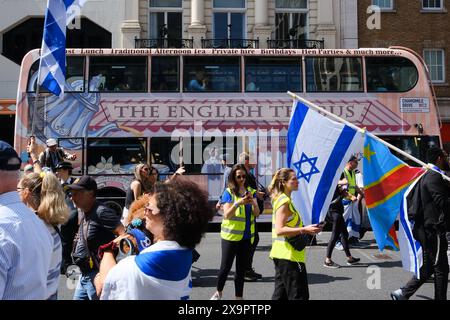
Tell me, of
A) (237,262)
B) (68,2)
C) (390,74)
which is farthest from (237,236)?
(390,74)

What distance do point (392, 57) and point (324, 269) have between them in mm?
7767

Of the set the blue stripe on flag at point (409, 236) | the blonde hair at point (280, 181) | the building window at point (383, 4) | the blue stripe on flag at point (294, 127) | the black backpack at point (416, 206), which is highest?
the building window at point (383, 4)

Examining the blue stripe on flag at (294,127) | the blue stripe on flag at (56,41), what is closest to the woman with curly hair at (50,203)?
the blue stripe on flag at (294,127)

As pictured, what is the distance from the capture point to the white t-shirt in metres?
2.51

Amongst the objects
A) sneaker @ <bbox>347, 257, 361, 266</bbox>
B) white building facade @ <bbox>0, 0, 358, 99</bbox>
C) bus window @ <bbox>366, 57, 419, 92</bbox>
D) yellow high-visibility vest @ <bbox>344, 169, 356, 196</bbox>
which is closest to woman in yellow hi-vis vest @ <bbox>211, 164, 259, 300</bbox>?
sneaker @ <bbox>347, 257, 361, 266</bbox>

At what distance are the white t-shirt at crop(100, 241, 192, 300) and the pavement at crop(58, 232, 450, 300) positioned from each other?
14.9 ft

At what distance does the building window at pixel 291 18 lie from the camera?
25.0 meters

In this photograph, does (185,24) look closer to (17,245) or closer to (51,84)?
(51,84)

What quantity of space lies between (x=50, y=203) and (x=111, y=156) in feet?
33.7

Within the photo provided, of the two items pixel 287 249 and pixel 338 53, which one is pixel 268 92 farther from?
pixel 287 249

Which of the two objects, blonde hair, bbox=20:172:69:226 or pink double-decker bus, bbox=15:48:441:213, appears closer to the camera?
blonde hair, bbox=20:172:69:226

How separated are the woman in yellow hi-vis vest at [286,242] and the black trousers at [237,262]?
116 cm

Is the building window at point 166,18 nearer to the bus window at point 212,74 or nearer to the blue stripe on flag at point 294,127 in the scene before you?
the bus window at point 212,74

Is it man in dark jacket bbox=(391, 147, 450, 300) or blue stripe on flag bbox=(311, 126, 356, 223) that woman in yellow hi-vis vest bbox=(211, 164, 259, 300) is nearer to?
blue stripe on flag bbox=(311, 126, 356, 223)
